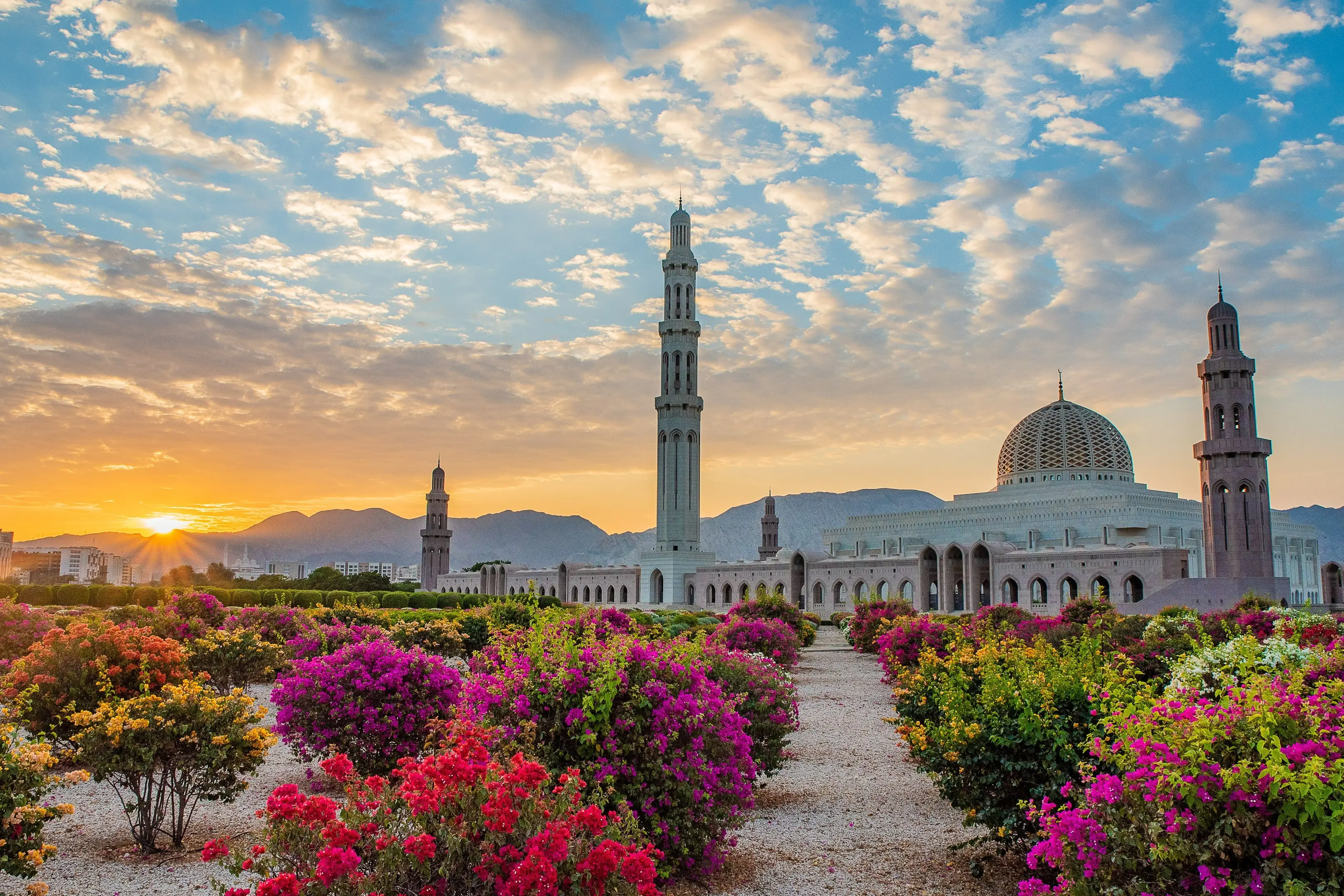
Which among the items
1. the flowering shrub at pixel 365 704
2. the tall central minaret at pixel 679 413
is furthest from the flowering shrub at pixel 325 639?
the tall central minaret at pixel 679 413

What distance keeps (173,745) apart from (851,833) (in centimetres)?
537

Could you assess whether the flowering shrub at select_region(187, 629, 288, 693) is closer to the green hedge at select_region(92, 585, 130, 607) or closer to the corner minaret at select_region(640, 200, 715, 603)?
the green hedge at select_region(92, 585, 130, 607)

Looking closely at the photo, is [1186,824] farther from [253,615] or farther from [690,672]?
[253,615]

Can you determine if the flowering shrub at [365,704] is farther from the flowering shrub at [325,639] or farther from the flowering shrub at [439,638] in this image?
the flowering shrub at [439,638]

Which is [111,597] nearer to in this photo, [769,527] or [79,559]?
[769,527]

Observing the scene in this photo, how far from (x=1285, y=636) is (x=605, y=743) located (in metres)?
8.95

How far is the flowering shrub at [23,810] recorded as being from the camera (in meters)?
4.69

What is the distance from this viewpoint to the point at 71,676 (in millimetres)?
8734

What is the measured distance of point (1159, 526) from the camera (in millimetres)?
49156

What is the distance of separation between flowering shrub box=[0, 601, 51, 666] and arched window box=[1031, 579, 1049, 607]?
4039 centimetres

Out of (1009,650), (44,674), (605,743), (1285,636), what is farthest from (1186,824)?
(44,674)

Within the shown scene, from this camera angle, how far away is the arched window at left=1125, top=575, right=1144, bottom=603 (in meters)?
41.3

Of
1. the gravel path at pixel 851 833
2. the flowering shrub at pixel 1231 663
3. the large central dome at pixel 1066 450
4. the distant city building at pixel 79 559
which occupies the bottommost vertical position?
the gravel path at pixel 851 833

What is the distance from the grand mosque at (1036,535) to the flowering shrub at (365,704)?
103ft
